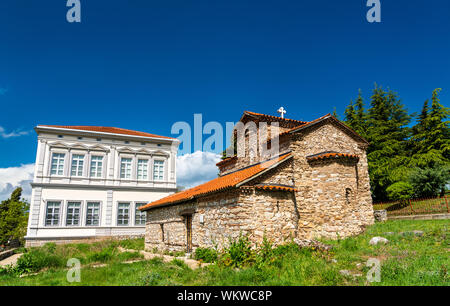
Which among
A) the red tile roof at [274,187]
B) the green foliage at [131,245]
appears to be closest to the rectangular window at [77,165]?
the green foliage at [131,245]

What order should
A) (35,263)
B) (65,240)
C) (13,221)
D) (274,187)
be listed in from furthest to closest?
(13,221) → (65,240) → (35,263) → (274,187)

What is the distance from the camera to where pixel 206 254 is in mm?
11172

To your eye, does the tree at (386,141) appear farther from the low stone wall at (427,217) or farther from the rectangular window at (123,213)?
the rectangular window at (123,213)

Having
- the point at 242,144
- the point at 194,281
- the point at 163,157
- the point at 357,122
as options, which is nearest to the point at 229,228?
the point at 194,281

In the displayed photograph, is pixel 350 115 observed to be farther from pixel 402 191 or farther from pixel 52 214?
pixel 52 214

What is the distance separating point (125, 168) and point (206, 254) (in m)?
16.6

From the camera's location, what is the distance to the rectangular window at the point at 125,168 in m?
25.3

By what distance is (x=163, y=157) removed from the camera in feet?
87.8

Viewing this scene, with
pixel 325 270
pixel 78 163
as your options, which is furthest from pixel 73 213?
pixel 325 270

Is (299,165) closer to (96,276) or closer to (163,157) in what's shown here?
(96,276)

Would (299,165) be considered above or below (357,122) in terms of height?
below

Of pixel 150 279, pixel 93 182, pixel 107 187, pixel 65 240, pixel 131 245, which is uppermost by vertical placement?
pixel 93 182

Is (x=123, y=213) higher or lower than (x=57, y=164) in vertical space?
lower

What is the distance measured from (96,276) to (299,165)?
8920 millimetres
